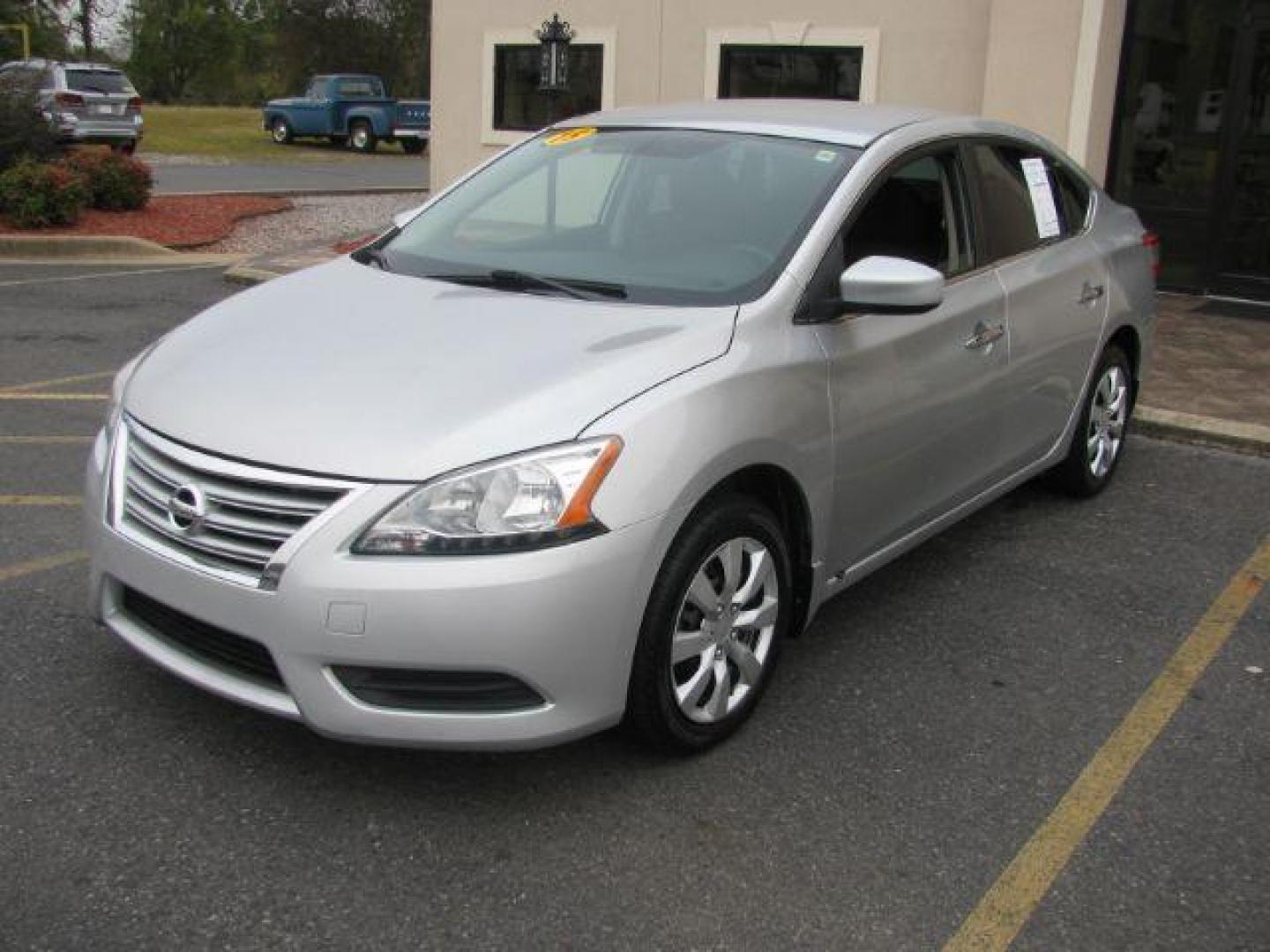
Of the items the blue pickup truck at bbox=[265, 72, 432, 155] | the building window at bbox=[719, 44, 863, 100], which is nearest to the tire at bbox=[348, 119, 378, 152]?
the blue pickup truck at bbox=[265, 72, 432, 155]

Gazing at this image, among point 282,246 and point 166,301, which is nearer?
point 166,301

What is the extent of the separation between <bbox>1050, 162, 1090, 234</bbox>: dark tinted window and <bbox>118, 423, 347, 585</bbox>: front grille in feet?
11.5

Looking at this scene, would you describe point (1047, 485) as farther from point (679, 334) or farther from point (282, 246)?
point (282, 246)

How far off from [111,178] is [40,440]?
975 cm

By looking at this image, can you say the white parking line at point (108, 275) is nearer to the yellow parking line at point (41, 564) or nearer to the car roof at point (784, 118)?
the yellow parking line at point (41, 564)

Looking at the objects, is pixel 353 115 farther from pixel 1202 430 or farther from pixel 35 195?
pixel 1202 430

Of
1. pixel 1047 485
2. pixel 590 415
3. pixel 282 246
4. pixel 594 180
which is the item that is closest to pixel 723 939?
pixel 590 415

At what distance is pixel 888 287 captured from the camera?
3.61 m

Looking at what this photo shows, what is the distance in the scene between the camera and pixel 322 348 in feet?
11.2

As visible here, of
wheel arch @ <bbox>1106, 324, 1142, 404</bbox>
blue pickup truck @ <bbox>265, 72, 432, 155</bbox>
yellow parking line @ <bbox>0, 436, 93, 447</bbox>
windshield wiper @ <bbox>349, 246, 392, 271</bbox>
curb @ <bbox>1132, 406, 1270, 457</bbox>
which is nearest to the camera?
windshield wiper @ <bbox>349, 246, 392, 271</bbox>

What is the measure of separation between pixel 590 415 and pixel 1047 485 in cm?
341

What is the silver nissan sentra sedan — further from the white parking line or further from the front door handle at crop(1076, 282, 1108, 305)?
the white parking line

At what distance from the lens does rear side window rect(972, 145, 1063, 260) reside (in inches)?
184

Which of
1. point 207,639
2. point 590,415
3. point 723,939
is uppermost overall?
Answer: point 590,415
